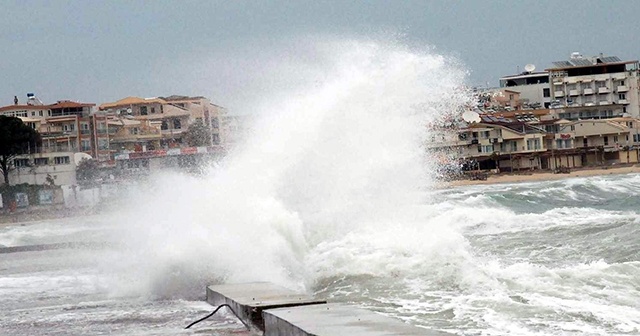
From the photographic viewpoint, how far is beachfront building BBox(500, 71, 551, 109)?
10038 centimetres

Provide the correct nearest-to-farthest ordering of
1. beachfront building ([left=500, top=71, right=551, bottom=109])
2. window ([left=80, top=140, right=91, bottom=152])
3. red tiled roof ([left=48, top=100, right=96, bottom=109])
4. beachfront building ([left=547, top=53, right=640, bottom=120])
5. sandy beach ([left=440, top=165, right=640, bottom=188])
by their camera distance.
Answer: sandy beach ([left=440, top=165, right=640, bottom=188])
window ([left=80, top=140, right=91, bottom=152])
red tiled roof ([left=48, top=100, right=96, bottom=109])
beachfront building ([left=547, top=53, right=640, bottom=120])
beachfront building ([left=500, top=71, right=551, bottom=109])

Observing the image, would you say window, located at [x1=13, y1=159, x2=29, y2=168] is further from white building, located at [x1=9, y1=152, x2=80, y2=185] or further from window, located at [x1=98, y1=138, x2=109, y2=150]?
window, located at [x1=98, y1=138, x2=109, y2=150]

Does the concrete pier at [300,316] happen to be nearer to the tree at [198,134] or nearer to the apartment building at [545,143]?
the tree at [198,134]

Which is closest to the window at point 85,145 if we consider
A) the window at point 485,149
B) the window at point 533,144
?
the window at point 485,149

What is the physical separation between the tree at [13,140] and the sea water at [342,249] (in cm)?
4960

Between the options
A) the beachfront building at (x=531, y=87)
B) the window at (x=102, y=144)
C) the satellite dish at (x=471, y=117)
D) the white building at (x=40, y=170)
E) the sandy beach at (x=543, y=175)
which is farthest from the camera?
the beachfront building at (x=531, y=87)

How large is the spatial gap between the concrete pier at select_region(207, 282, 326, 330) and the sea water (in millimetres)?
268

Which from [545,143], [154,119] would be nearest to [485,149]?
[545,143]

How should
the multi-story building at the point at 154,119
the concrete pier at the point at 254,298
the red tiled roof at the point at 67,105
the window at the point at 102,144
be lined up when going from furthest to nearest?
1. the red tiled roof at the point at 67,105
2. the multi-story building at the point at 154,119
3. the window at the point at 102,144
4. the concrete pier at the point at 254,298

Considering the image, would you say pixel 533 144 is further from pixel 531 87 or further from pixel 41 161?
pixel 41 161

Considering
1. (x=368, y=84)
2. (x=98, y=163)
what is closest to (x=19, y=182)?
(x=98, y=163)

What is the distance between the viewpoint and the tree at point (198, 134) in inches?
3054

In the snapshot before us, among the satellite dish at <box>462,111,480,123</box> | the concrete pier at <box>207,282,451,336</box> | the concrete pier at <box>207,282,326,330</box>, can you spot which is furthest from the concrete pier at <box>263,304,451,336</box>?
the satellite dish at <box>462,111,480,123</box>

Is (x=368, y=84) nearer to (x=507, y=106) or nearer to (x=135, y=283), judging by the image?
(x=135, y=283)
